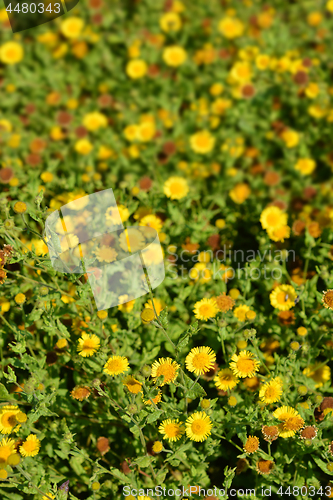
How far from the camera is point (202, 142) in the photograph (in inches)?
158

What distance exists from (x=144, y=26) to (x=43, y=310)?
12.5 feet

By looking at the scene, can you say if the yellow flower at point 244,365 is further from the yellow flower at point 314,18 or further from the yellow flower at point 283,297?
the yellow flower at point 314,18

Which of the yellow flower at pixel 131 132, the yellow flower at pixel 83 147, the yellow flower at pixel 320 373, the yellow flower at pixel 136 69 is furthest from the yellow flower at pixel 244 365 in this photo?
the yellow flower at pixel 136 69

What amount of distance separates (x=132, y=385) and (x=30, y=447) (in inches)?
23.8

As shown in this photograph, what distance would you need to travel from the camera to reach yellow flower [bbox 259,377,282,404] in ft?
6.13

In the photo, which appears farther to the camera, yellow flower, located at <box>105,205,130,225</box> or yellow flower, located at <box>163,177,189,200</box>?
yellow flower, located at <box>163,177,189,200</box>

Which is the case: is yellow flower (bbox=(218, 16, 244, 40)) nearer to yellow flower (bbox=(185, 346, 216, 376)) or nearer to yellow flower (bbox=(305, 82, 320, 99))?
yellow flower (bbox=(305, 82, 320, 99))

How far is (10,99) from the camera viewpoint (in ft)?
14.4

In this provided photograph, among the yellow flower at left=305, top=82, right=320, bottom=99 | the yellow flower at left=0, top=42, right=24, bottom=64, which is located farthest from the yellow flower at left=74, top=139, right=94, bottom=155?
the yellow flower at left=305, top=82, right=320, bottom=99

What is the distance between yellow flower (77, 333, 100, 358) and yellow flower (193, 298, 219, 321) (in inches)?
21.1

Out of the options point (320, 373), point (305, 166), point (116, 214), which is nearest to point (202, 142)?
point (305, 166)

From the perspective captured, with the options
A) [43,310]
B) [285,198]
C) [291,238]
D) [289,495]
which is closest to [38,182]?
[43,310]

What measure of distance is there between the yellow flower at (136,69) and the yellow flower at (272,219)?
2.34 metres

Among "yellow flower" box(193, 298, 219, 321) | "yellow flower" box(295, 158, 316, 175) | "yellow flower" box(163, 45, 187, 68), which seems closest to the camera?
"yellow flower" box(193, 298, 219, 321)
